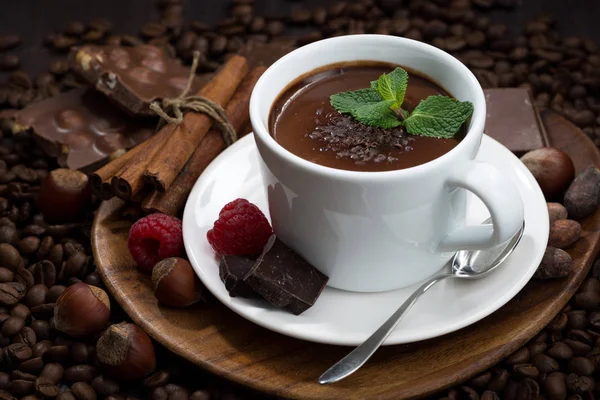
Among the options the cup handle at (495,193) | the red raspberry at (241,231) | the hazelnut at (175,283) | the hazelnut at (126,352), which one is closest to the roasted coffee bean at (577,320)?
the cup handle at (495,193)

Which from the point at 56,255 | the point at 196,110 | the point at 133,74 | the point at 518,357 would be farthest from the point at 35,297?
the point at 518,357

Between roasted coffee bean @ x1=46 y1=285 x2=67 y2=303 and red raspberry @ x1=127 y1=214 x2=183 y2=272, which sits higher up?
red raspberry @ x1=127 y1=214 x2=183 y2=272

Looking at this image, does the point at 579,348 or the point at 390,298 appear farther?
the point at 579,348

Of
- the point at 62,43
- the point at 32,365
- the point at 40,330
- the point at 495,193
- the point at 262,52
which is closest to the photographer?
the point at 495,193

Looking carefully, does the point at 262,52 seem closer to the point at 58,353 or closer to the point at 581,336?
the point at 58,353

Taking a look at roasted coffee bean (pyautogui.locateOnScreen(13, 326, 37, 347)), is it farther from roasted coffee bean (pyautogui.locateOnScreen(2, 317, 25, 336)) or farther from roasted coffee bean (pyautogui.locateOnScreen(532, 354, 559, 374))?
roasted coffee bean (pyautogui.locateOnScreen(532, 354, 559, 374))

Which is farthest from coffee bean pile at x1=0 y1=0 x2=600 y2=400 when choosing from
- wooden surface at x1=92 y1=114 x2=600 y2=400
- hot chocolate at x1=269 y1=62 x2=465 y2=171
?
hot chocolate at x1=269 y1=62 x2=465 y2=171
